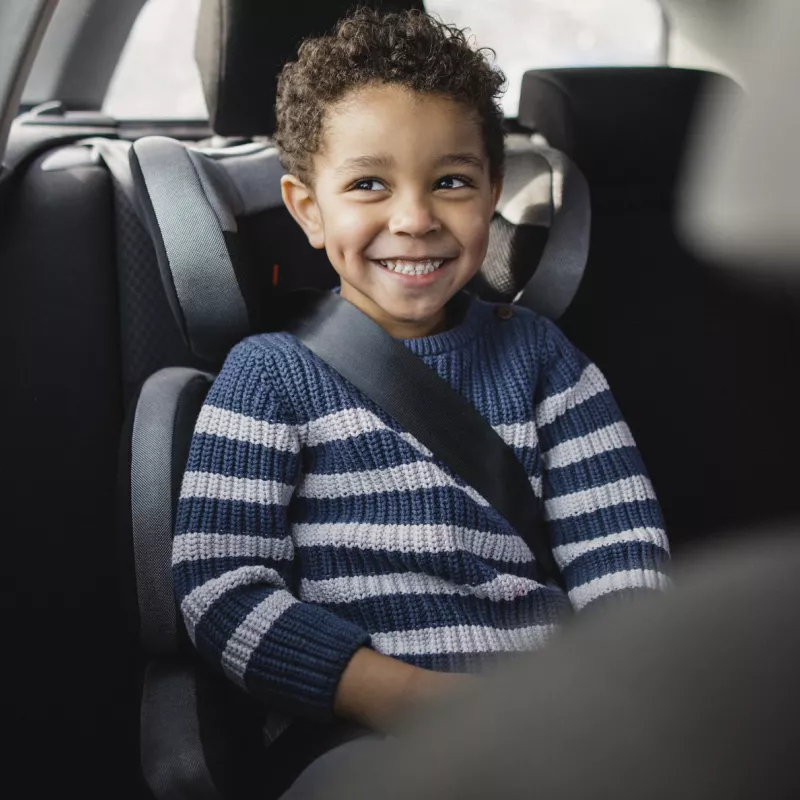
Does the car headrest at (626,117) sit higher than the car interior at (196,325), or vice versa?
the car headrest at (626,117)

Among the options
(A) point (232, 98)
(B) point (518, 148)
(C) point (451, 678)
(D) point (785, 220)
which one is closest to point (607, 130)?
(B) point (518, 148)

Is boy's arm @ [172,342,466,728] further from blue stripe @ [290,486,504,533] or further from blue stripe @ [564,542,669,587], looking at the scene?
blue stripe @ [564,542,669,587]

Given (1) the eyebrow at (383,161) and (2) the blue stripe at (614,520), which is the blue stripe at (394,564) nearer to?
(2) the blue stripe at (614,520)

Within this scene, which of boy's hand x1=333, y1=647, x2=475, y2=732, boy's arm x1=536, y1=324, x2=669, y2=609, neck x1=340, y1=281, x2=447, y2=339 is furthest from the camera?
neck x1=340, y1=281, x2=447, y2=339

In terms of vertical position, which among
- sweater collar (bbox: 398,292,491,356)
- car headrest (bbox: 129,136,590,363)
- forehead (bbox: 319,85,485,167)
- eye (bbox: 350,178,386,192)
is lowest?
sweater collar (bbox: 398,292,491,356)

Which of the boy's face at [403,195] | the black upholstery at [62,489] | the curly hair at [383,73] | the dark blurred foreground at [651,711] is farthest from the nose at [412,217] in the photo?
the dark blurred foreground at [651,711]

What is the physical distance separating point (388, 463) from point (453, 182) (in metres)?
0.37

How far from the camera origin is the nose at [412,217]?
4.21 feet

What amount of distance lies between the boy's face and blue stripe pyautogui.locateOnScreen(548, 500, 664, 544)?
34 cm

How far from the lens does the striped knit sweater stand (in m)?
1.20

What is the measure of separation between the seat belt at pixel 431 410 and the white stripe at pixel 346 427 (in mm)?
13

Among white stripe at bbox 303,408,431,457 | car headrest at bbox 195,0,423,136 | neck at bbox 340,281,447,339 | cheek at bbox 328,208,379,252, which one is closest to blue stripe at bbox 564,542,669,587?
white stripe at bbox 303,408,431,457

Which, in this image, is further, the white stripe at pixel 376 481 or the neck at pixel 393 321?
the neck at pixel 393 321

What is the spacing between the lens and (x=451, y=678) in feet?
3.78
